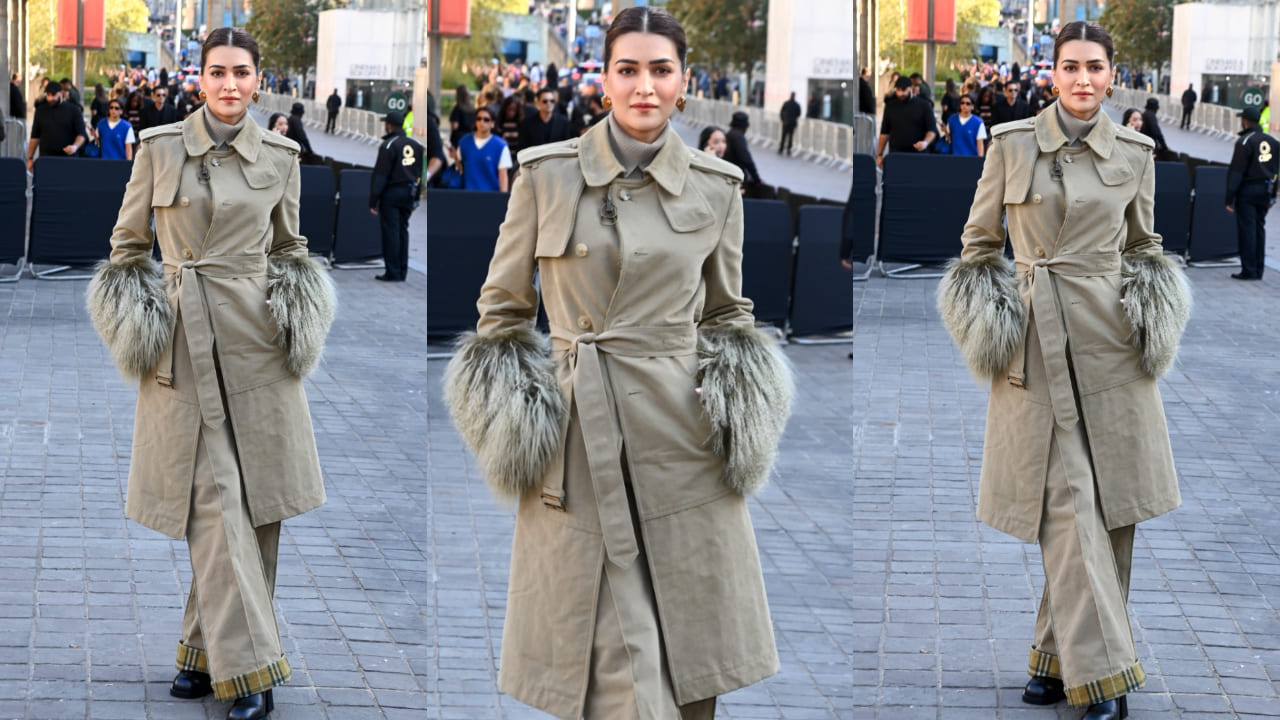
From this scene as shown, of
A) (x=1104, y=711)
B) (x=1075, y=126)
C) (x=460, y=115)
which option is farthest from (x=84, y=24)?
(x=1104, y=711)

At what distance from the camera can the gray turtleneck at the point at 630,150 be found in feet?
10.8

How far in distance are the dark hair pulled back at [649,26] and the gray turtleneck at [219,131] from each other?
5.57 ft

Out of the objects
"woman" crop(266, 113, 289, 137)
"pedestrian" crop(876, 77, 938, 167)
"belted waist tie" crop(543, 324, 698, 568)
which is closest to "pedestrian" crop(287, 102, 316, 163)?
"woman" crop(266, 113, 289, 137)

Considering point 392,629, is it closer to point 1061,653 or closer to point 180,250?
point 180,250

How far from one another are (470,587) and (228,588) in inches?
66.2

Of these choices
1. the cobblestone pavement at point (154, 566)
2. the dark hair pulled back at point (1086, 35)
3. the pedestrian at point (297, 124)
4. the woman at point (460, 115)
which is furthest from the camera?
the pedestrian at point (297, 124)

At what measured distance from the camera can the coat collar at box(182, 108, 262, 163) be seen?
4508mm

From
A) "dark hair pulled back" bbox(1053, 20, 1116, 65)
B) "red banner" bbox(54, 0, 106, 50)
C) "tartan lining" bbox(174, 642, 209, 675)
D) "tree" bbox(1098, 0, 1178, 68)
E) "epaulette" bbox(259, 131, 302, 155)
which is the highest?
"tree" bbox(1098, 0, 1178, 68)

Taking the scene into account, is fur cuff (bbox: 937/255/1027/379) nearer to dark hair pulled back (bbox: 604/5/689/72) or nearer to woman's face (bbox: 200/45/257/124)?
dark hair pulled back (bbox: 604/5/689/72)

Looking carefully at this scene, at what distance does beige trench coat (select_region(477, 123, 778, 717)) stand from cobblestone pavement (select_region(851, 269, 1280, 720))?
1.82m

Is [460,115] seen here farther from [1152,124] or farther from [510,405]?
[1152,124]

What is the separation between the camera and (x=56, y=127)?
14.3 metres

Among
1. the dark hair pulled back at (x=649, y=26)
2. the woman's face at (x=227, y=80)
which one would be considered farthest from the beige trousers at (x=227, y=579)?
the dark hair pulled back at (x=649, y=26)

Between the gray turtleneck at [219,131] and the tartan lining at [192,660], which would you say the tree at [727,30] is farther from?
the tartan lining at [192,660]
